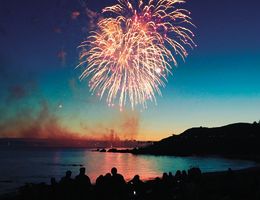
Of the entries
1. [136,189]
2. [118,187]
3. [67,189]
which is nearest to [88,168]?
[136,189]

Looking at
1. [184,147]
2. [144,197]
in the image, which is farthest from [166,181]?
[184,147]

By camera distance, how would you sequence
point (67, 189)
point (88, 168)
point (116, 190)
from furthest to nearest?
point (88, 168), point (67, 189), point (116, 190)

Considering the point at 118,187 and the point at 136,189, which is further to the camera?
the point at 136,189

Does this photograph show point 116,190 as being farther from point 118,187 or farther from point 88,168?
point 88,168

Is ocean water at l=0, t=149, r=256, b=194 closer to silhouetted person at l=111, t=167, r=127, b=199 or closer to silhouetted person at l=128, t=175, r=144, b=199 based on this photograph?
silhouetted person at l=128, t=175, r=144, b=199

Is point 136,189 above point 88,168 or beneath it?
beneath

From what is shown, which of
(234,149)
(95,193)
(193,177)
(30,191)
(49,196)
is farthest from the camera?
(234,149)

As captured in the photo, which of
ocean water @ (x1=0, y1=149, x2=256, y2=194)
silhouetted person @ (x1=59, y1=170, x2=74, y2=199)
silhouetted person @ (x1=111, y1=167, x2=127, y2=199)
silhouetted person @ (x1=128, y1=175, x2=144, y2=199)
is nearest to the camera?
silhouetted person @ (x1=111, y1=167, x2=127, y2=199)

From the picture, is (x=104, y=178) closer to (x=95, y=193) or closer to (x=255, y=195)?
(x=95, y=193)

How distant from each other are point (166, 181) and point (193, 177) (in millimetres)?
3765

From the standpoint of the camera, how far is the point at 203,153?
19112 centimetres

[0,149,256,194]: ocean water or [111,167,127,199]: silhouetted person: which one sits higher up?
[0,149,256,194]: ocean water

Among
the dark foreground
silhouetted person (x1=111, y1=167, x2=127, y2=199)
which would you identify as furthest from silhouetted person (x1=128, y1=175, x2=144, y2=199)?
silhouetted person (x1=111, y1=167, x2=127, y2=199)

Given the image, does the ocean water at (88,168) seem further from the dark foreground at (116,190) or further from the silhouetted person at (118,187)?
the silhouetted person at (118,187)
